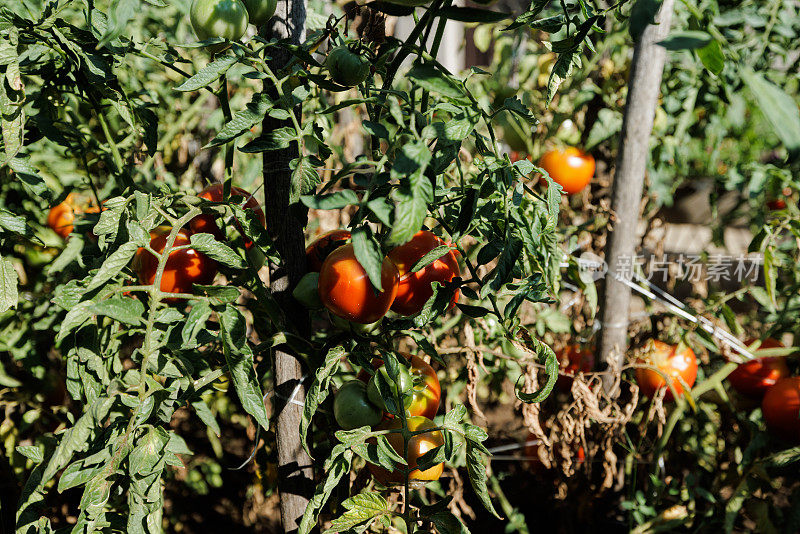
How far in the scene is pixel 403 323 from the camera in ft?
2.03

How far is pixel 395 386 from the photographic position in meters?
0.54

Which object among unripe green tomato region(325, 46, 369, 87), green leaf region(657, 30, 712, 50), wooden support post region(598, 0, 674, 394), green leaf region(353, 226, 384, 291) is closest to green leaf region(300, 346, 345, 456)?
green leaf region(353, 226, 384, 291)

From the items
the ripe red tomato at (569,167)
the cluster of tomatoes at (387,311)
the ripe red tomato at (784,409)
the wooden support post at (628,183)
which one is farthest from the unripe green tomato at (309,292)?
the ripe red tomato at (784,409)

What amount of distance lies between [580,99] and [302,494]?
102 cm

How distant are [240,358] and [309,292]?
13 centimetres

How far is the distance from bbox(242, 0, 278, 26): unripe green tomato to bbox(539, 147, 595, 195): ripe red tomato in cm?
85

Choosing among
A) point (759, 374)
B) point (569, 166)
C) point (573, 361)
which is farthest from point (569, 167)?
point (759, 374)

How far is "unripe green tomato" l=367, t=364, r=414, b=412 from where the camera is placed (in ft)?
1.80

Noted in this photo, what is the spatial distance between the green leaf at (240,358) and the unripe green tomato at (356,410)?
12cm

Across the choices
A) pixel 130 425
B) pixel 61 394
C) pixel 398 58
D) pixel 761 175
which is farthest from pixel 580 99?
pixel 61 394

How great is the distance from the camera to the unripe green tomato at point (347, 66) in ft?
1.70

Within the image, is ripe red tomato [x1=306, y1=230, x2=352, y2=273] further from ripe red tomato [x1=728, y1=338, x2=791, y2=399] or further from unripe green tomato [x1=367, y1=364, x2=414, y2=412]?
ripe red tomato [x1=728, y1=338, x2=791, y2=399]

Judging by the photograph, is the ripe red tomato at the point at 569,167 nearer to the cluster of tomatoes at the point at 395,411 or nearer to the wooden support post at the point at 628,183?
the wooden support post at the point at 628,183

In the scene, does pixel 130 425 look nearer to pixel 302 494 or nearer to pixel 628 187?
pixel 302 494
